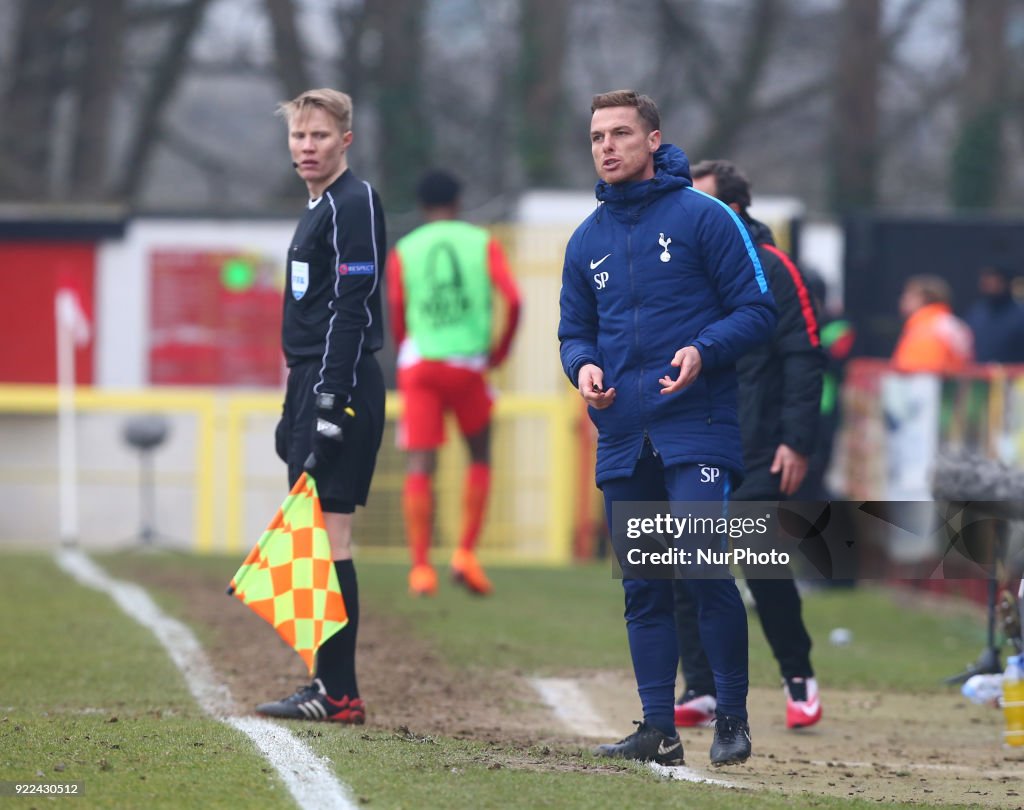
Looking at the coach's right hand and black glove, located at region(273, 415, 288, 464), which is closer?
the coach's right hand

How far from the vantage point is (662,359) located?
19.6 ft

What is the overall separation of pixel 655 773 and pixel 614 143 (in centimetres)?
198

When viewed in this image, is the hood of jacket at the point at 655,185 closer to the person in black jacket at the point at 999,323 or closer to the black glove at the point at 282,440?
the black glove at the point at 282,440

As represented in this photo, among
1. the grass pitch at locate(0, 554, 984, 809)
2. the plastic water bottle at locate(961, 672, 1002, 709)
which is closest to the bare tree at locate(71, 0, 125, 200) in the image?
the grass pitch at locate(0, 554, 984, 809)

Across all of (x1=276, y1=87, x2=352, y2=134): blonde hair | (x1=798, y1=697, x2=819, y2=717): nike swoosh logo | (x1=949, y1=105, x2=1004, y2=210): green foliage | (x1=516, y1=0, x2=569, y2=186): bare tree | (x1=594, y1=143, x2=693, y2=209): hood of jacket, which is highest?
(x1=516, y1=0, x2=569, y2=186): bare tree

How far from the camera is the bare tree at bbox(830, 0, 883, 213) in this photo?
29.2 m

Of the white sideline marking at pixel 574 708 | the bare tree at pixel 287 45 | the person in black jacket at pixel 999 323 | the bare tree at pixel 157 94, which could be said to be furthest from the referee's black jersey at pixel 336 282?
the bare tree at pixel 157 94

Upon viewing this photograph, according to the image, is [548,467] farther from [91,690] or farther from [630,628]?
[630,628]

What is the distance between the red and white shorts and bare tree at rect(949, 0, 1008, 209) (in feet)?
57.7

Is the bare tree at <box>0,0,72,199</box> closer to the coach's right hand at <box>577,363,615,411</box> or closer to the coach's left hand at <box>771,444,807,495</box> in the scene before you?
the coach's left hand at <box>771,444,807,495</box>

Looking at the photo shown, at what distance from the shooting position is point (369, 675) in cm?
809

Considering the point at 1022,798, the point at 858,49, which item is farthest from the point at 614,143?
the point at 858,49

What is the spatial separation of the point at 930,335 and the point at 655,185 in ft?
28.6

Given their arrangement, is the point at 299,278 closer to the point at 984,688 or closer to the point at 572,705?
the point at 572,705
